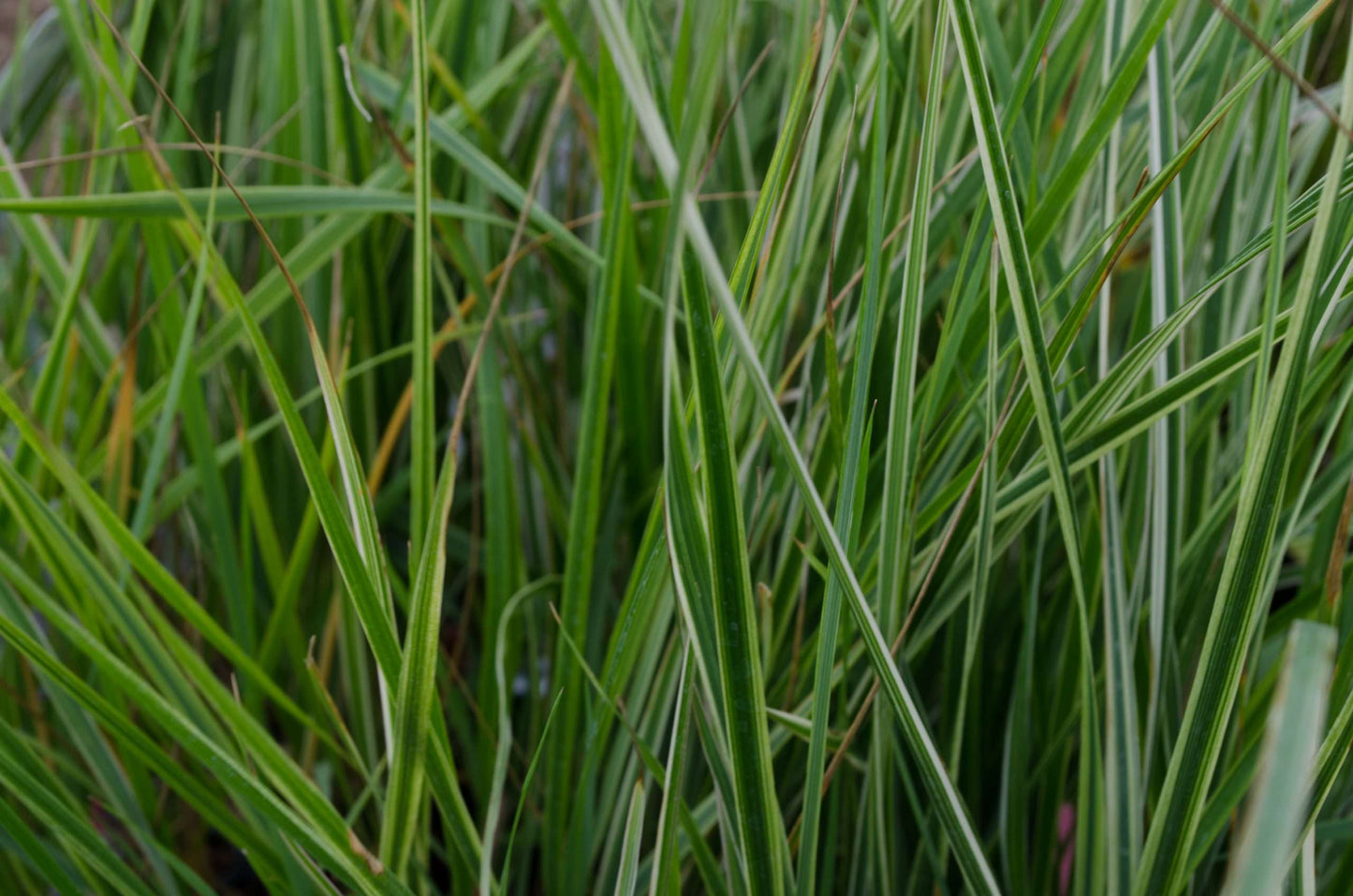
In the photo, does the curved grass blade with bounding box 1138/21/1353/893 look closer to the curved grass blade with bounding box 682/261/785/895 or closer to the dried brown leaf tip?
the curved grass blade with bounding box 682/261/785/895

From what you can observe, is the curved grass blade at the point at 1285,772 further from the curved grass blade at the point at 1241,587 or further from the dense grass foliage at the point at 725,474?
the curved grass blade at the point at 1241,587

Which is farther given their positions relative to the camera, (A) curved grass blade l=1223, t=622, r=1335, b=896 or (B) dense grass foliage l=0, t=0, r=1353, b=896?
(B) dense grass foliage l=0, t=0, r=1353, b=896

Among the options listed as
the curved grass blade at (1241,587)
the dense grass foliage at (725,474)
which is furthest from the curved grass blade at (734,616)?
the curved grass blade at (1241,587)

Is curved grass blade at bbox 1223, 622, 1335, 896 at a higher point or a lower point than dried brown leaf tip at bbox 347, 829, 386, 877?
higher

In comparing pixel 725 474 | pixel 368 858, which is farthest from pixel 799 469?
pixel 368 858

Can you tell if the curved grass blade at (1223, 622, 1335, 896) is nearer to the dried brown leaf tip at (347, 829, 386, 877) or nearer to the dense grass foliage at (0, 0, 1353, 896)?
the dense grass foliage at (0, 0, 1353, 896)

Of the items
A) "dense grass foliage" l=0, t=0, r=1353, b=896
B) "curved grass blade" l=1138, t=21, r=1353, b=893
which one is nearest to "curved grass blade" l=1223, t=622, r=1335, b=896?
"dense grass foliage" l=0, t=0, r=1353, b=896

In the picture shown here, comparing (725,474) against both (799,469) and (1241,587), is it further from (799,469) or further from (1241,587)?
(1241,587)

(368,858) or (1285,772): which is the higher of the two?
(1285,772)

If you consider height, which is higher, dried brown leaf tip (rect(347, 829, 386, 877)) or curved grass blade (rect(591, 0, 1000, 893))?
curved grass blade (rect(591, 0, 1000, 893))

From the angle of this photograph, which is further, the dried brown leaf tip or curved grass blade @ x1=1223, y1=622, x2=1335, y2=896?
the dried brown leaf tip
